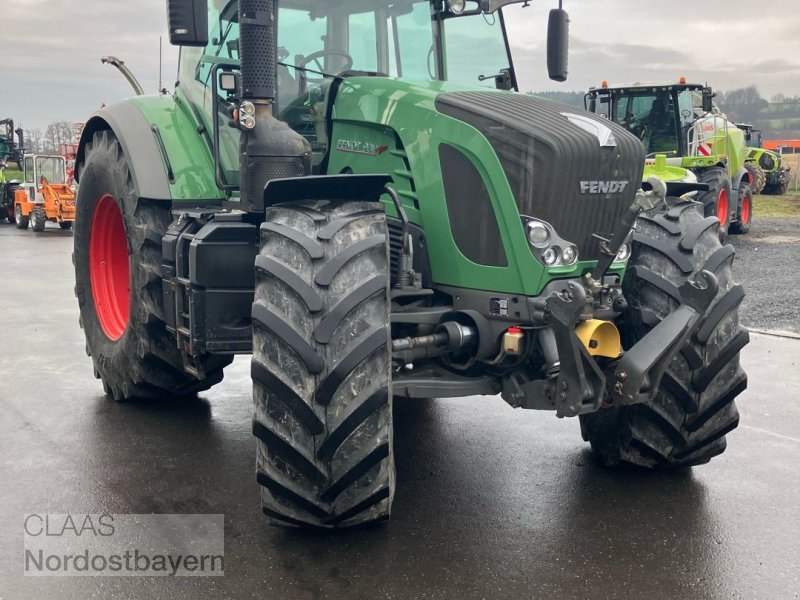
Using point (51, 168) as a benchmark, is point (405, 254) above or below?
below

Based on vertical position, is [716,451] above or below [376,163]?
below

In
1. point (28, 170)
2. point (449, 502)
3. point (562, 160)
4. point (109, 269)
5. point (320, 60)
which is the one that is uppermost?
point (320, 60)

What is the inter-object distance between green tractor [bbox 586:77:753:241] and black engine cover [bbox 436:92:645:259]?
1215cm

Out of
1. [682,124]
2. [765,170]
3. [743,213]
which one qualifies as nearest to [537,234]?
[682,124]

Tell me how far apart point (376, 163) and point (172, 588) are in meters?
2.18

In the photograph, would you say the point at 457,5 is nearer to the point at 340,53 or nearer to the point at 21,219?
the point at 340,53

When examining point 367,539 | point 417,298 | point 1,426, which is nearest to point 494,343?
point 417,298

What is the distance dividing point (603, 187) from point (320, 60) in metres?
1.83

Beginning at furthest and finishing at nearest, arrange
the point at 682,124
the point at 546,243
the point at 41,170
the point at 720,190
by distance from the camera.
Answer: the point at 41,170 < the point at 682,124 < the point at 720,190 < the point at 546,243

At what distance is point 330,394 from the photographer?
325cm

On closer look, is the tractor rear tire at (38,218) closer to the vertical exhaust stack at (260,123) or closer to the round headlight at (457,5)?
the round headlight at (457,5)

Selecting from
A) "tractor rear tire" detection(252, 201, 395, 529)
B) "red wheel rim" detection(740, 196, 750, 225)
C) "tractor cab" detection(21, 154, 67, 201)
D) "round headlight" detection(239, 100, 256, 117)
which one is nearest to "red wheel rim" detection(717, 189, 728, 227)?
"red wheel rim" detection(740, 196, 750, 225)

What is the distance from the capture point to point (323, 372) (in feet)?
10.7

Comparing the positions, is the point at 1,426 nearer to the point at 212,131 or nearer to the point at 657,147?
the point at 212,131
